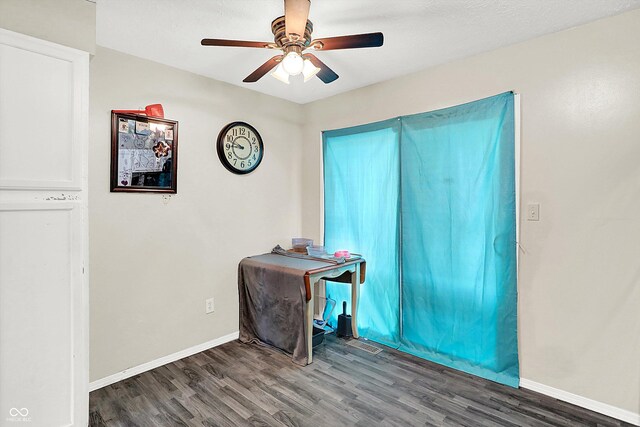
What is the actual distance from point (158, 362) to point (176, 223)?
3.62ft

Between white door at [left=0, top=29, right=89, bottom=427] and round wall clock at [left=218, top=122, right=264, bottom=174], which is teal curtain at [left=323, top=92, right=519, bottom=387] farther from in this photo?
white door at [left=0, top=29, right=89, bottom=427]

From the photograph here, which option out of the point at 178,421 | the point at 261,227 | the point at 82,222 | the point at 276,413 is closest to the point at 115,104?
the point at 82,222

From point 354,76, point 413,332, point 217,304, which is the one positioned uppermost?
point 354,76

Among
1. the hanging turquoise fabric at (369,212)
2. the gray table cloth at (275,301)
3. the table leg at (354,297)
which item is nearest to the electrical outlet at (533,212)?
the hanging turquoise fabric at (369,212)

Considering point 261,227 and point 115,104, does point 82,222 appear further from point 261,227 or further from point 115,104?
point 261,227

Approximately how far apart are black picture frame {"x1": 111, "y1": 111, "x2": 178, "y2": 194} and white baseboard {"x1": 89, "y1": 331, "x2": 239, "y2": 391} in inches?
52.2

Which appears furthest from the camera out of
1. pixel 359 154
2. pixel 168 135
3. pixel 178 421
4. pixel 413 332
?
pixel 359 154

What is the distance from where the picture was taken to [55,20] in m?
1.65

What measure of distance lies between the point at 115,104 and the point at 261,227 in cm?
161

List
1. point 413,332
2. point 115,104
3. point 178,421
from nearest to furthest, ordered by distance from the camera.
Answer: point 178,421, point 115,104, point 413,332

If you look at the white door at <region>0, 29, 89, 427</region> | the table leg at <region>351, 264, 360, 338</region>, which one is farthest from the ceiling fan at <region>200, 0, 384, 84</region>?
the table leg at <region>351, 264, 360, 338</region>

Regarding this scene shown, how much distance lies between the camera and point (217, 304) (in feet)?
9.57

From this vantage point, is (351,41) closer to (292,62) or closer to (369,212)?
(292,62)

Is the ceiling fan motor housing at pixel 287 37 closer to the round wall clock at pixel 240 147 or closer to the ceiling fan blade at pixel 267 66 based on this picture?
the ceiling fan blade at pixel 267 66
